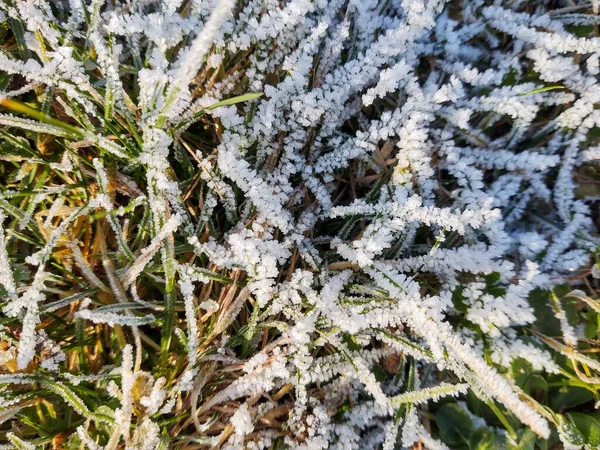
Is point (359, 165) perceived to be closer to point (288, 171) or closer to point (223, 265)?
point (288, 171)

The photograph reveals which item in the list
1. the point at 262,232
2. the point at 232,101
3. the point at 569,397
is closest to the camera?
the point at 232,101

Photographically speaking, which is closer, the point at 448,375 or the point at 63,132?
the point at 63,132

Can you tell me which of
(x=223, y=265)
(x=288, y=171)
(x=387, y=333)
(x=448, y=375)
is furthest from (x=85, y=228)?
(x=448, y=375)

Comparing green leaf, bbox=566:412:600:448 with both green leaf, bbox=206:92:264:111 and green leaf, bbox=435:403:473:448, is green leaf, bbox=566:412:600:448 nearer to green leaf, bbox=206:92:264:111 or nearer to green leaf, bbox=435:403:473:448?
green leaf, bbox=435:403:473:448

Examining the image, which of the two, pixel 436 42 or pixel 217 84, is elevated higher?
pixel 436 42

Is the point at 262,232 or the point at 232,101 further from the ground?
the point at 232,101

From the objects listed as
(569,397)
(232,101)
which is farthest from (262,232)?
(569,397)

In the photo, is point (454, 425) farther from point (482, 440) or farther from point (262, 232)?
point (262, 232)

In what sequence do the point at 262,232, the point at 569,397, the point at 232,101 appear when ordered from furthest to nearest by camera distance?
the point at 569,397 < the point at 262,232 < the point at 232,101
